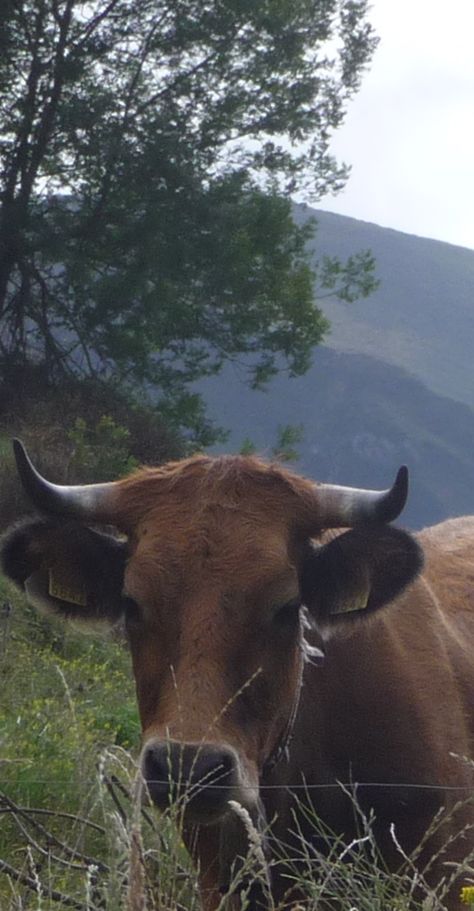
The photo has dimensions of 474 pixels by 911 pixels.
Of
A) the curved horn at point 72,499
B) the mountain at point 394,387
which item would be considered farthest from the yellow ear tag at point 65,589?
the mountain at point 394,387

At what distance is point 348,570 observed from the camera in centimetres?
496

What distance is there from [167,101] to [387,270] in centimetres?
12185

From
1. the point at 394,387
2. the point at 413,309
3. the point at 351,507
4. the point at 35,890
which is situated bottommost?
the point at 394,387

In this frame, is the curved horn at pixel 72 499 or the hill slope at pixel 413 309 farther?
the hill slope at pixel 413 309

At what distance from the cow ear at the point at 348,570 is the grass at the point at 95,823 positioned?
2.17 feet

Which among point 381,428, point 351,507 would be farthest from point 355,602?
point 381,428

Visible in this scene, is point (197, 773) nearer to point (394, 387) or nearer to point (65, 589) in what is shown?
point (65, 589)

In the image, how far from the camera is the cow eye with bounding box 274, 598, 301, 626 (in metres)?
4.63

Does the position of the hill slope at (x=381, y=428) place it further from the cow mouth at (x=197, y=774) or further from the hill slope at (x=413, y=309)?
the cow mouth at (x=197, y=774)

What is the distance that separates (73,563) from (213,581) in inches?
30.4

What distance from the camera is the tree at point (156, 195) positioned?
725 inches

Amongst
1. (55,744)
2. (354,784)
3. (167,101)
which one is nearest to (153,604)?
(354,784)

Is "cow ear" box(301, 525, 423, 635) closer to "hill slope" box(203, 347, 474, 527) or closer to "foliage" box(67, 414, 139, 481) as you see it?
"foliage" box(67, 414, 139, 481)

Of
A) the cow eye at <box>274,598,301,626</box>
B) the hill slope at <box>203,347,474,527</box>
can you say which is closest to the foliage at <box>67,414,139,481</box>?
the cow eye at <box>274,598,301,626</box>
